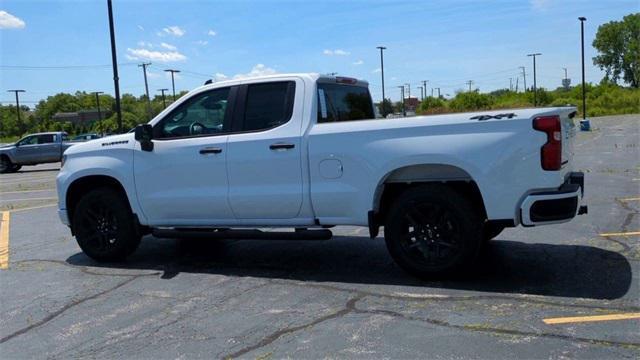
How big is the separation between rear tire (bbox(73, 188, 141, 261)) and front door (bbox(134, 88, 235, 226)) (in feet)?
1.12

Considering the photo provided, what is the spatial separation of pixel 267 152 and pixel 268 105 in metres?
0.56

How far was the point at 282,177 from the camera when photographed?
596cm

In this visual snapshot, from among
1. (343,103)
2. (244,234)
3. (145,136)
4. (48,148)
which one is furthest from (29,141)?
(343,103)

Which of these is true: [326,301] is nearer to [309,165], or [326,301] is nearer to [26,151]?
[309,165]

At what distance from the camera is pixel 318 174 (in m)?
5.80

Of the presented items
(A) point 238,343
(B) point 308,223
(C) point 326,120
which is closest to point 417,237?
(B) point 308,223

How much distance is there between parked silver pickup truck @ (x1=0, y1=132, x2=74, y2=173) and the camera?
30.0 m

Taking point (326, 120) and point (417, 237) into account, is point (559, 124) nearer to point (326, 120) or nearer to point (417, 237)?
point (417, 237)

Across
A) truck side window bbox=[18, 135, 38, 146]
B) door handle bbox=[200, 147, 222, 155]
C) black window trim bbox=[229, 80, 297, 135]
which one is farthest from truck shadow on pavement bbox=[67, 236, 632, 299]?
truck side window bbox=[18, 135, 38, 146]

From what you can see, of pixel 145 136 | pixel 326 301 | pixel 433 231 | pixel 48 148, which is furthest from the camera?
pixel 48 148

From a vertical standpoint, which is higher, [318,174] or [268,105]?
[268,105]

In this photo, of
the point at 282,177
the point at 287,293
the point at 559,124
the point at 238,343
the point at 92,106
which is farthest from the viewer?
the point at 92,106

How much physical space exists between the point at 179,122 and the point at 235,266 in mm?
1714

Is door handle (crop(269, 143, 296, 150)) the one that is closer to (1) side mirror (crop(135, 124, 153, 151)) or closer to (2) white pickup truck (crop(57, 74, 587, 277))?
(2) white pickup truck (crop(57, 74, 587, 277))
